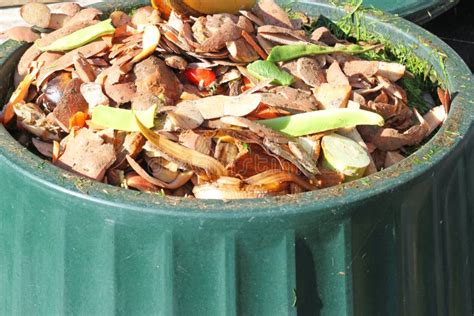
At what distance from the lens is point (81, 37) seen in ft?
6.24

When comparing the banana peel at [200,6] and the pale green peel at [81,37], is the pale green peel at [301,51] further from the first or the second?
the pale green peel at [81,37]

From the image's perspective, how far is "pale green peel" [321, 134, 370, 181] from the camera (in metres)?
1.61

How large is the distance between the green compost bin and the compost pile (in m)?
0.09

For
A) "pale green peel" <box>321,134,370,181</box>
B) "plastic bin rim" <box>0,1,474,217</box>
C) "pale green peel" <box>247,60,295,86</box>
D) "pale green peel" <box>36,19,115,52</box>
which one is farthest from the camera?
"pale green peel" <box>36,19,115,52</box>

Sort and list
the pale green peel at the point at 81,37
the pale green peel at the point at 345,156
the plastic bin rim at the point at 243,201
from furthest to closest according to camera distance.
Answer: the pale green peel at the point at 81,37 → the pale green peel at the point at 345,156 → the plastic bin rim at the point at 243,201

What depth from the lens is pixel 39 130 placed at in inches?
69.6

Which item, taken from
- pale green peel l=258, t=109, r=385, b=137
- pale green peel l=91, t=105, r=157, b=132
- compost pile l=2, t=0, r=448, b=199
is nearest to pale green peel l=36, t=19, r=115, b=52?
compost pile l=2, t=0, r=448, b=199

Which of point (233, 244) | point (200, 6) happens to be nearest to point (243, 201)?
point (233, 244)

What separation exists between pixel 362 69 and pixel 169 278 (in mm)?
589

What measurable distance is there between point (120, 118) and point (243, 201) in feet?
0.98

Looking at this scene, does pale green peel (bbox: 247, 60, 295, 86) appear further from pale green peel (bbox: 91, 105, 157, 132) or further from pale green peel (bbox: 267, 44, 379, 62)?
pale green peel (bbox: 91, 105, 157, 132)

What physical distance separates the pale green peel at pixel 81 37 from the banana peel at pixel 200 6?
101 mm

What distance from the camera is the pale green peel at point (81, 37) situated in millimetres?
1890

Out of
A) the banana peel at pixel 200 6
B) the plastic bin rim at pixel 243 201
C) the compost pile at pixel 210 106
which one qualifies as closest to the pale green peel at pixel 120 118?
the compost pile at pixel 210 106
